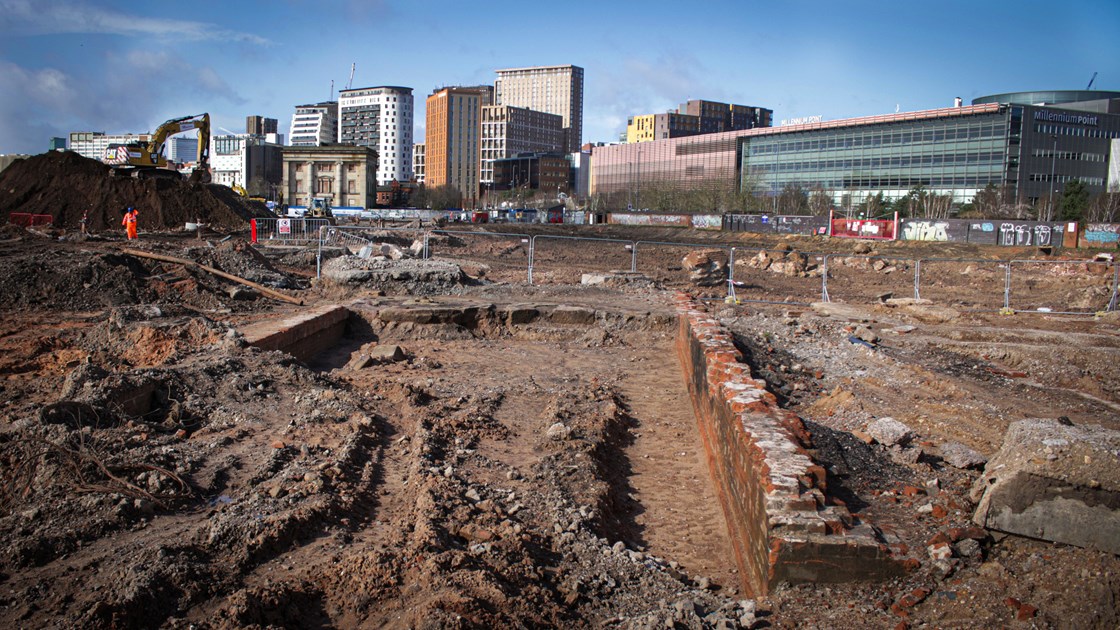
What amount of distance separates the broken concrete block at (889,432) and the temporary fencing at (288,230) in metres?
23.7

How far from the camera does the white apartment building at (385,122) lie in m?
173

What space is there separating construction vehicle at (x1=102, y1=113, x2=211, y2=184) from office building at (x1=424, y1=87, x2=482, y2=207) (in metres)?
125

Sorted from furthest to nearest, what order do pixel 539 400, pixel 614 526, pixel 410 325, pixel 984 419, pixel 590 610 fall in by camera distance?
pixel 410 325, pixel 539 400, pixel 984 419, pixel 614 526, pixel 590 610

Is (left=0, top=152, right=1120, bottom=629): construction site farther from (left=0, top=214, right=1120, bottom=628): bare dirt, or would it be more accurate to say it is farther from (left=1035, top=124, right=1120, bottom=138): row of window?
(left=1035, top=124, right=1120, bottom=138): row of window

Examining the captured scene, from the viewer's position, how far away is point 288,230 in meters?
28.8

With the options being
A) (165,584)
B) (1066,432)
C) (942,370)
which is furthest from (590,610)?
(942,370)

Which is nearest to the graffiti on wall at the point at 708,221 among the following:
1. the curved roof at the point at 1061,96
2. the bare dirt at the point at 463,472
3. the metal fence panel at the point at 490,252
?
the metal fence panel at the point at 490,252

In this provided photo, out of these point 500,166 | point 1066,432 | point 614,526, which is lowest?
point 614,526

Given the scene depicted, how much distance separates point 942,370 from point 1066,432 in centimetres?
521

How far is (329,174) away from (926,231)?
5093cm

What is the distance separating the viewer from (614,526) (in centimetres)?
575

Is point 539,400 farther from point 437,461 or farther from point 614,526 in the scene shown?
point 614,526

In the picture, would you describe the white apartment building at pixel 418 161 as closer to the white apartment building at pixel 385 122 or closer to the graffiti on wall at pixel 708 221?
the white apartment building at pixel 385 122

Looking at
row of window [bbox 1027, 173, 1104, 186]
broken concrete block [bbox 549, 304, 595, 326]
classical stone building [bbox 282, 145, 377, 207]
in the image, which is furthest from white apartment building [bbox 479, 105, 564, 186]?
broken concrete block [bbox 549, 304, 595, 326]
